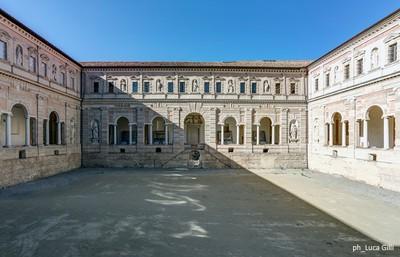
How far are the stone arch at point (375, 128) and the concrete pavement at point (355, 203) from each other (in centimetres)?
399

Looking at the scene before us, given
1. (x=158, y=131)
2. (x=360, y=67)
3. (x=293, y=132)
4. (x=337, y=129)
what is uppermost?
(x=360, y=67)

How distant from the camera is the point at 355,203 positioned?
37.9 ft

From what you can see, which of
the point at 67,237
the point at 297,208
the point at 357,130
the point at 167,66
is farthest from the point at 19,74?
the point at 357,130

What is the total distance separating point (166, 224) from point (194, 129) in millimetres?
19013

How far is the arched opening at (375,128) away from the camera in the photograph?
1820cm

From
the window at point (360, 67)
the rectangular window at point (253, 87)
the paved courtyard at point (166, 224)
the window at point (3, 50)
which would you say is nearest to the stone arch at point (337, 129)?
the window at point (360, 67)

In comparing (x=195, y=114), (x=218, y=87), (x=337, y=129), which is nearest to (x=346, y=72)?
(x=337, y=129)

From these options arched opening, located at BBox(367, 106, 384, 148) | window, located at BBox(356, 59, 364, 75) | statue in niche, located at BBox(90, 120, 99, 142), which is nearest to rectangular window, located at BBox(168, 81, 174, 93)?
statue in niche, located at BBox(90, 120, 99, 142)

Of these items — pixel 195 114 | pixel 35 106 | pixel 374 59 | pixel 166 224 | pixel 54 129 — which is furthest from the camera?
pixel 195 114

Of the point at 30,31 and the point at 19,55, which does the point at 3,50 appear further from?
the point at 30,31

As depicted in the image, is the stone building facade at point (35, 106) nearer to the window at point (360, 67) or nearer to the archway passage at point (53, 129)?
the archway passage at point (53, 129)

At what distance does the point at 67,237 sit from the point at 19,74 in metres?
14.5

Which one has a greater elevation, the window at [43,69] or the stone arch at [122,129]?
the window at [43,69]

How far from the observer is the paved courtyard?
6699 millimetres
